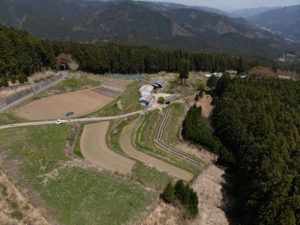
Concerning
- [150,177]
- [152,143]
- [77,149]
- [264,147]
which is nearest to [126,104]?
[152,143]

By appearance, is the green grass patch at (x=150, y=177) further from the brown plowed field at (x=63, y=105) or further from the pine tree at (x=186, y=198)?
the brown plowed field at (x=63, y=105)

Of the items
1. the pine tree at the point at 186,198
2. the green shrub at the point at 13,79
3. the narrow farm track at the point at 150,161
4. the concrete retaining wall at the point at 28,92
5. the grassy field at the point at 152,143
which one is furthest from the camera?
the green shrub at the point at 13,79

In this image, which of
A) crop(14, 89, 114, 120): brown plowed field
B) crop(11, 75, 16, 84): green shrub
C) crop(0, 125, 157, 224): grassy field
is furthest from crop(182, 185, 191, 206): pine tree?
crop(11, 75, 16, 84): green shrub

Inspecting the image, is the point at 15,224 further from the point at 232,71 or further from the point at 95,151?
the point at 232,71

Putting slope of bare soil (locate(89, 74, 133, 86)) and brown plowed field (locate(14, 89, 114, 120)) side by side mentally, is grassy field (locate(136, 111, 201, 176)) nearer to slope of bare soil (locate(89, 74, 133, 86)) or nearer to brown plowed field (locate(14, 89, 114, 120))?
brown plowed field (locate(14, 89, 114, 120))

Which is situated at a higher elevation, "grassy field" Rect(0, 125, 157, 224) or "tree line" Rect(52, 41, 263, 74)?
"tree line" Rect(52, 41, 263, 74)

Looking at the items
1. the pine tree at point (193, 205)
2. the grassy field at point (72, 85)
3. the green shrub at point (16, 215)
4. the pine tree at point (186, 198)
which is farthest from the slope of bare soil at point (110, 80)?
the green shrub at point (16, 215)

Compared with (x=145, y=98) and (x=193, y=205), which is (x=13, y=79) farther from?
(x=193, y=205)

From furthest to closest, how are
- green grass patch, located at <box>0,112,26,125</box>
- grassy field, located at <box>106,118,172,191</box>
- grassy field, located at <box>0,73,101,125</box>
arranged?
grassy field, located at <box>0,73,101,125</box> → green grass patch, located at <box>0,112,26,125</box> → grassy field, located at <box>106,118,172,191</box>
